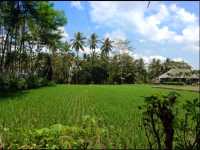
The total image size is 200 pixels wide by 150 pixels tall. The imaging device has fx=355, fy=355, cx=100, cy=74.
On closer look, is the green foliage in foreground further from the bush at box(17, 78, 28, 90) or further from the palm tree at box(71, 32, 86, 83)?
the palm tree at box(71, 32, 86, 83)

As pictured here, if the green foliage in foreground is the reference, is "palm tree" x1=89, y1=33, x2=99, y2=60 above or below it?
above

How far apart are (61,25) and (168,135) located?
91.7 ft

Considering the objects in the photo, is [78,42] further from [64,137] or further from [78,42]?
[64,137]

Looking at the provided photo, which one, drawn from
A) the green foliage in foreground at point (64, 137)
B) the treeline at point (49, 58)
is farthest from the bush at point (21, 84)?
the green foliage in foreground at point (64, 137)

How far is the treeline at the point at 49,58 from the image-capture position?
2641cm

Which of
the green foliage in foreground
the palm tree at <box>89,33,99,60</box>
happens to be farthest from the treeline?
the green foliage in foreground

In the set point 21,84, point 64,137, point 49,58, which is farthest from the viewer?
point 49,58

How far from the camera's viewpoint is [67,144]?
2.50m

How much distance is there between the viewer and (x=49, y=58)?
1905 inches

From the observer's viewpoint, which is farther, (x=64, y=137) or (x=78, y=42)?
(x=78, y=42)

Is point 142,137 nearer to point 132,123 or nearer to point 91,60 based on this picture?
point 132,123

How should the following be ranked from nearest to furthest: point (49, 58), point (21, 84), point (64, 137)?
point (64, 137) < point (21, 84) < point (49, 58)

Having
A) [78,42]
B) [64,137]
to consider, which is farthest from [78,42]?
[64,137]

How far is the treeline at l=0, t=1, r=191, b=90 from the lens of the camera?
2641cm
